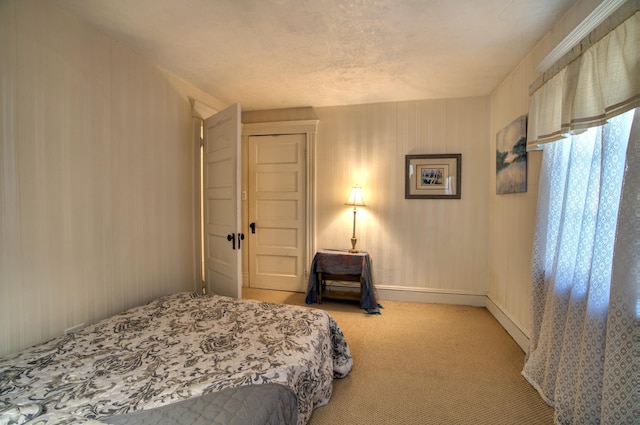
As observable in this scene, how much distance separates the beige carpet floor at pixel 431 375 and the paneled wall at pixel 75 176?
1745 millimetres

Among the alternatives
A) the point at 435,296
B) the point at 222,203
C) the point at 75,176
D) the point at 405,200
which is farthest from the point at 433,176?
the point at 75,176

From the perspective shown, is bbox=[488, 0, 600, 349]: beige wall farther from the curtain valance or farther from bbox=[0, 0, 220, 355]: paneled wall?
bbox=[0, 0, 220, 355]: paneled wall

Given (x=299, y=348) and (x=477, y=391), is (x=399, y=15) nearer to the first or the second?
(x=299, y=348)

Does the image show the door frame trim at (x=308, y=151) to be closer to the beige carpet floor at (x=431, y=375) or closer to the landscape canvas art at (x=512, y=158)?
the beige carpet floor at (x=431, y=375)

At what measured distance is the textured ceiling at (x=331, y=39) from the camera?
1778mm

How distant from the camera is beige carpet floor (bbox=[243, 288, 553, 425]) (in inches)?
64.1

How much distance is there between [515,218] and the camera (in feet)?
8.43

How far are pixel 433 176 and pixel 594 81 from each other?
77.6 inches

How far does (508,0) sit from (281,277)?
11.6ft

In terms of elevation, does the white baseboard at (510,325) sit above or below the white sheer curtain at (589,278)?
below

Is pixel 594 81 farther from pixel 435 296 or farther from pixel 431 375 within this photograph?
pixel 435 296

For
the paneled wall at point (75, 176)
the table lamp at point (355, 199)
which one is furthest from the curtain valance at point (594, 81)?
the paneled wall at point (75, 176)

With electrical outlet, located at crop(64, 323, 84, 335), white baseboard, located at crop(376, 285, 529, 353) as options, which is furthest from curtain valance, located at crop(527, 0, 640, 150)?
electrical outlet, located at crop(64, 323, 84, 335)

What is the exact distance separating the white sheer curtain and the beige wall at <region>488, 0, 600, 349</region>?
→ 1.37ft
